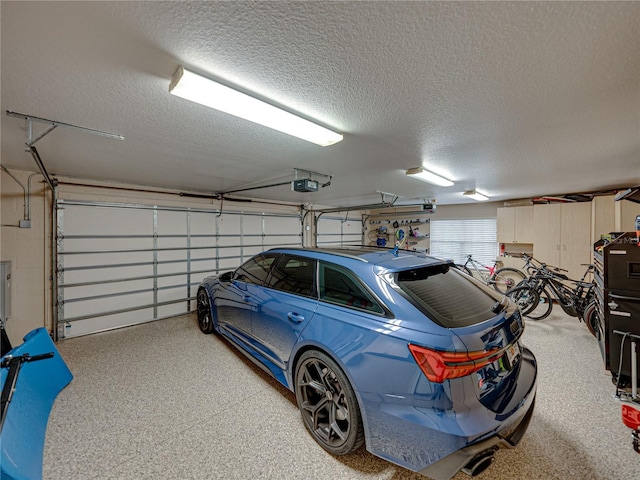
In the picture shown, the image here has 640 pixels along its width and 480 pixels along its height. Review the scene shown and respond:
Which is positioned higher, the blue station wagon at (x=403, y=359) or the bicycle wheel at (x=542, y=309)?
the blue station wagon at (x=403, y=359)

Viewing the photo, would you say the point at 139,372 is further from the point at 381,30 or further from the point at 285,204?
the point at 285,204

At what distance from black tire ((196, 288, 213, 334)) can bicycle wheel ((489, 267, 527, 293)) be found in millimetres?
5942

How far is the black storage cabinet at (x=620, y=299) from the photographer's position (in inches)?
83.3

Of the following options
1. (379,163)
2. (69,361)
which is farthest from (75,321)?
(379,163)

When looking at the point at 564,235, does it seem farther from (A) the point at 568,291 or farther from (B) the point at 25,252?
(B) the point at 25,252

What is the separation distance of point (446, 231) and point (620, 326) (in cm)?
585

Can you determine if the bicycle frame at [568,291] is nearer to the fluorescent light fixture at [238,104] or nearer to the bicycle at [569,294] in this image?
the bicycle at [569,294]

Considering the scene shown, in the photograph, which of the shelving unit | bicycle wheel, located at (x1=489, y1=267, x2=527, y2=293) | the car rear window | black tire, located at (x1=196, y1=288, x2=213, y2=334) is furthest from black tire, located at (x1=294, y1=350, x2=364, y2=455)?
the shelving unit

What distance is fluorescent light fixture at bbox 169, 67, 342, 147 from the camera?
1316 millimetres

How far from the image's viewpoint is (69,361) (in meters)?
2.98

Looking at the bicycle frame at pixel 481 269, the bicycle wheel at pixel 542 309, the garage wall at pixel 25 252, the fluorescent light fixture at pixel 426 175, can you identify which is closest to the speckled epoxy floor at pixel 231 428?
the garage wall at pixel 25 252

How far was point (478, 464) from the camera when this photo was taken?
127cm

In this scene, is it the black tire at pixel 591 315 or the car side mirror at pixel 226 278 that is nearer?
the car side mirror at pixel 226 278

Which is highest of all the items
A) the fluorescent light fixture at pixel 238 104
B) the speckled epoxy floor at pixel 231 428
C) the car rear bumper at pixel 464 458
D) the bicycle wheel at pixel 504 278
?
the fluorescent light fixture at pixel 238 104
